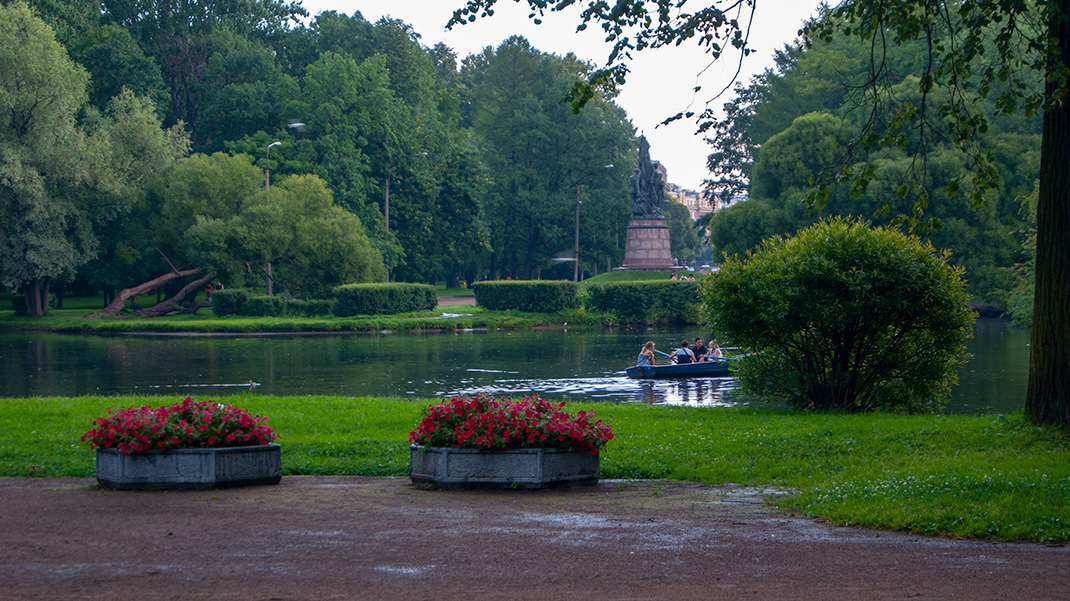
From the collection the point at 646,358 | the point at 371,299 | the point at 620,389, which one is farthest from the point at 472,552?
the point at 371,299

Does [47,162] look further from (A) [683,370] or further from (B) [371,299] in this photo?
(A) [683,370]

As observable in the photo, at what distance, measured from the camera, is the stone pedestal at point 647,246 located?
6900 cm

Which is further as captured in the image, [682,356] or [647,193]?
[647,193]

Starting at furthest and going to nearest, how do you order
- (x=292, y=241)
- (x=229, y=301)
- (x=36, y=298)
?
(x=36, y=298), (x=292, y=241), (x=229, y=301)

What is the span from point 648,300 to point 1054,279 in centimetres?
4659

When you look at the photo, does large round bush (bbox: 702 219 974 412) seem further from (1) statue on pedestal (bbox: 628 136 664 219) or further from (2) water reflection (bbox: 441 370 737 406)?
(1) statue on pedestal (bbox: 628 136 664 219)

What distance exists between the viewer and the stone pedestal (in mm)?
69000

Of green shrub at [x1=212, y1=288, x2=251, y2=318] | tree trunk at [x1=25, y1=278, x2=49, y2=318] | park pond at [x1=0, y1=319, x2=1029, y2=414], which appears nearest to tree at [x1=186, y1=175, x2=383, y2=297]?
green shrub at [x1=212, y1=288, x2=251, y2=318]

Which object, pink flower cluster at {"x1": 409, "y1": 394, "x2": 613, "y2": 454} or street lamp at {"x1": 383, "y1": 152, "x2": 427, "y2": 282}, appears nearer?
pink flower cluster at {"x1": 409, "y1": 394, "x2": 613, "y2": 454}

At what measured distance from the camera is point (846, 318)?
17188 millimetres

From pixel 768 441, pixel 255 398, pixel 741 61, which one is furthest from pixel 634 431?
pixel 255 398

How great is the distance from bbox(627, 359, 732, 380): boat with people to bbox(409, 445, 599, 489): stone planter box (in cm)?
A: 1988

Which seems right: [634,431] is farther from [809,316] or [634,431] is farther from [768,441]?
[809,316]

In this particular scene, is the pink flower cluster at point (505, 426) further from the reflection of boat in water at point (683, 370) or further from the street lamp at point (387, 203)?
the street lamp at point (387, 203)
